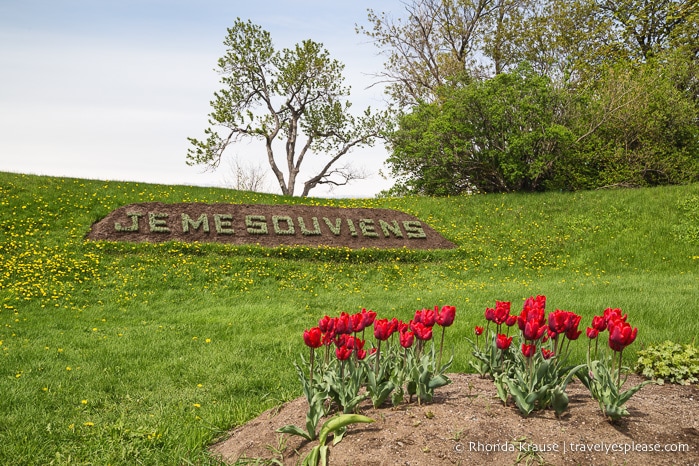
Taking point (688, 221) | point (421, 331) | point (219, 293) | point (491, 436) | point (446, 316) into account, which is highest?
point (688, 221)

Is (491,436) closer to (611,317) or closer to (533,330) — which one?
(533,330)

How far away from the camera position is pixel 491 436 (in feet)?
11.4

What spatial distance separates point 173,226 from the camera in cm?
1792

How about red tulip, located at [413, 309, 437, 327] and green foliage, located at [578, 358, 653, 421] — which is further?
red tulip, located at [413, 309, 437, 327]

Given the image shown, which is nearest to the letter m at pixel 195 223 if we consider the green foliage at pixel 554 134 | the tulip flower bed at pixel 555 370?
the green foliage at pixel 554 134

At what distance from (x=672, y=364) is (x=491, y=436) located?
275 cm

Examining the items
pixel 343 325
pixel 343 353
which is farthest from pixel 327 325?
pixel 343 353

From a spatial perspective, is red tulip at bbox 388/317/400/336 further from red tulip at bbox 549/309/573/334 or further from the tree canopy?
the tree canopy

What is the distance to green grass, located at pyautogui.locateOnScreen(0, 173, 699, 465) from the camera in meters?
5.55

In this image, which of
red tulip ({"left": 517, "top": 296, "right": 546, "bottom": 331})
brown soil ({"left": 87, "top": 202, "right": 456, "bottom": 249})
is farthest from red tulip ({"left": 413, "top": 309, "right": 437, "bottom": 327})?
brown soil ({"left": 87, "top": 202, "right": 456, "bottom": 249})

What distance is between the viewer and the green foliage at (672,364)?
16.5ft

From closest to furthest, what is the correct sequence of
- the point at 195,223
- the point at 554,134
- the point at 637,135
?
1. the point at 195,223
2. the point at 554,134
3. the point at 637,135

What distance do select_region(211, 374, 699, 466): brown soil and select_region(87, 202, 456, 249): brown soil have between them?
1404cm

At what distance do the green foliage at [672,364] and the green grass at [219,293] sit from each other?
2.02 metres
